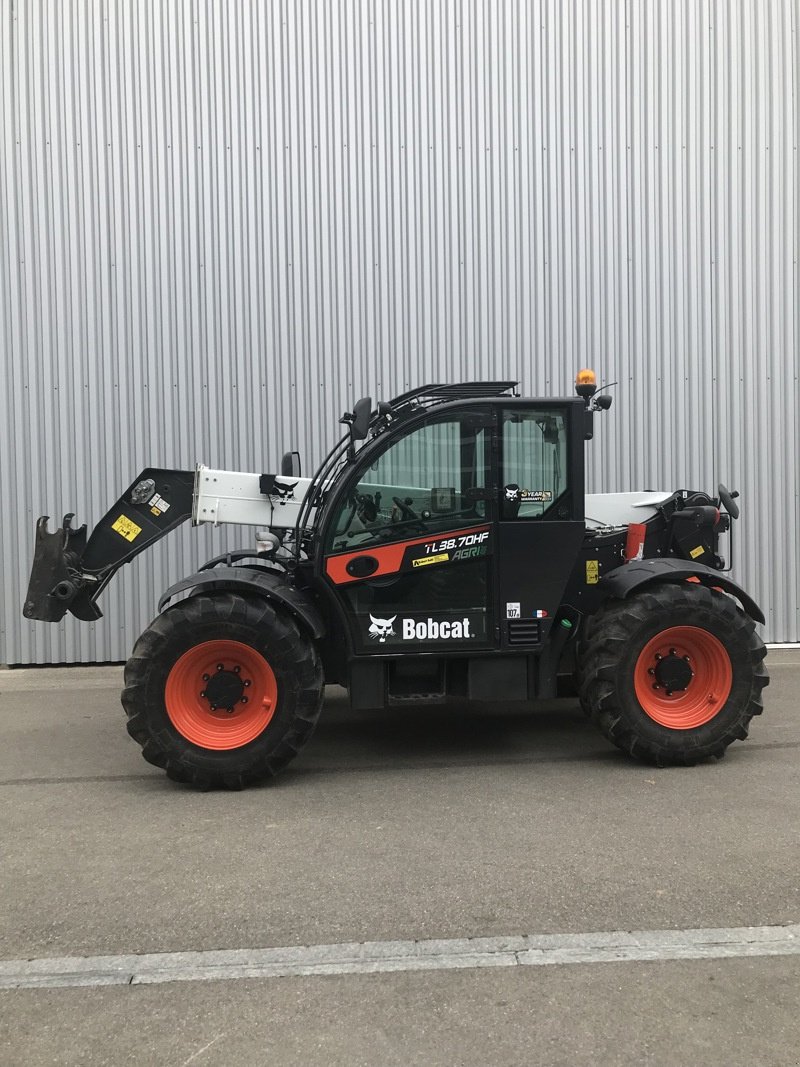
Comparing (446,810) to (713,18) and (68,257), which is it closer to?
(68,257)

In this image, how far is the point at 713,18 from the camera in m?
8.53

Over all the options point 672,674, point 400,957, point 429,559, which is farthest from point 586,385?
point 400,957

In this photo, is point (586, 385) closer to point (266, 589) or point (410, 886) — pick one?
point (266, 589)

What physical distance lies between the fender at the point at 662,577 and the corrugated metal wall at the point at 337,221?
324 centimetres

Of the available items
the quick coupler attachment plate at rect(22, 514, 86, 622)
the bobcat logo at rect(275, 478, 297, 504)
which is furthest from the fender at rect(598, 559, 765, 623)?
the quick coupler attachment plate at rect(22, 514, 86, 622)

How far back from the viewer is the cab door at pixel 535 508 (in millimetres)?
5062

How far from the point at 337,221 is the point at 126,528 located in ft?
14.5

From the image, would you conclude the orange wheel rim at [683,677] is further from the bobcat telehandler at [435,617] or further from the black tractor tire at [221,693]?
the black tractor tire at [221,693]

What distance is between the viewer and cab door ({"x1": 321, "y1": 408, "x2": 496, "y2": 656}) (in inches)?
197

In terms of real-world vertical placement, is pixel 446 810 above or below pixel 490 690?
below

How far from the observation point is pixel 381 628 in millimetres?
5086

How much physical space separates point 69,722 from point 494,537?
3905 millimetres

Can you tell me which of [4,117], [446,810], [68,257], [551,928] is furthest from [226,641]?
[4,117]

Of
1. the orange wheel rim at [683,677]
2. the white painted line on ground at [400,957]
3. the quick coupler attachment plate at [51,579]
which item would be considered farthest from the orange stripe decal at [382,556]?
the white painted line on ground at [400,957]
